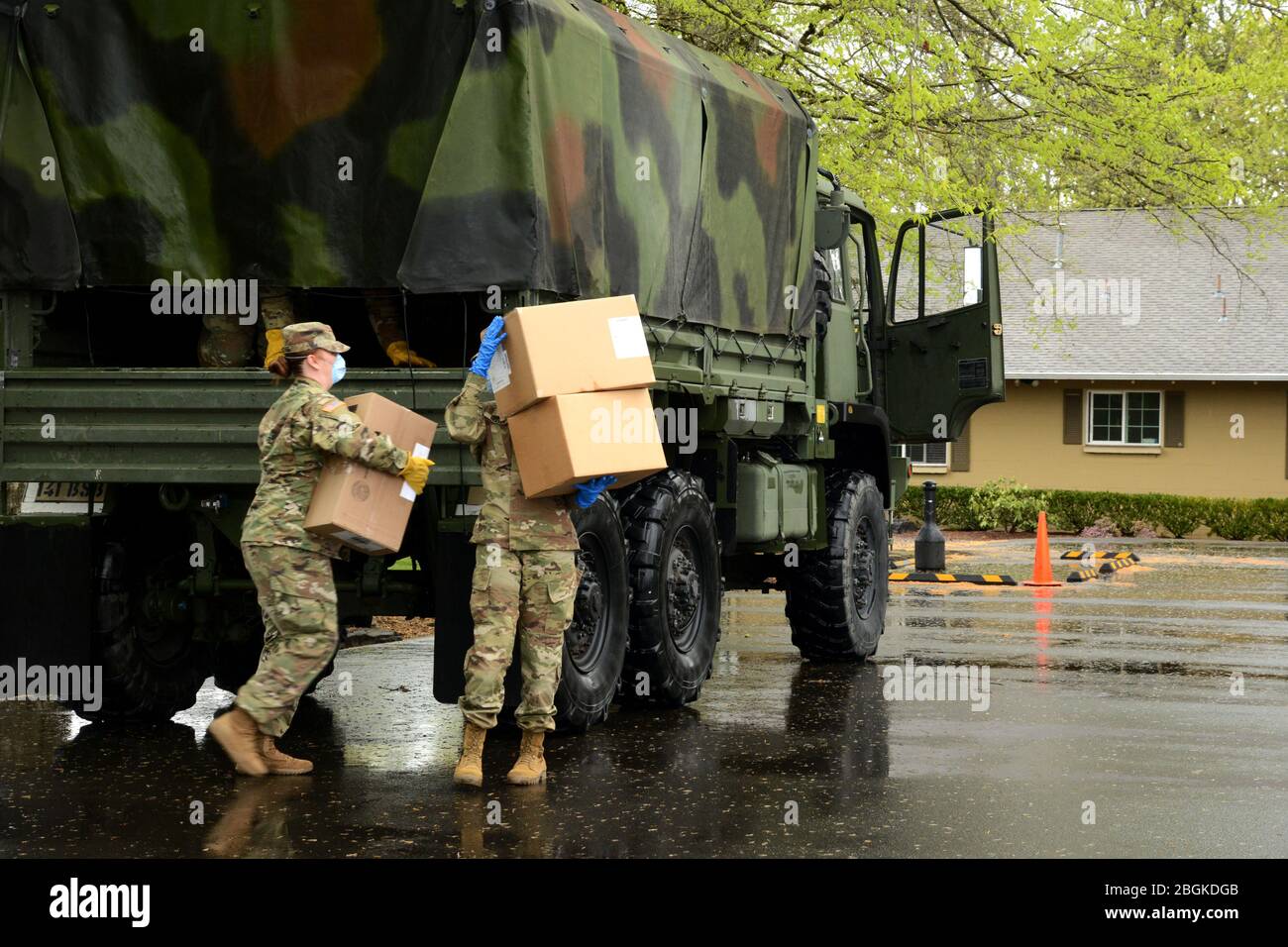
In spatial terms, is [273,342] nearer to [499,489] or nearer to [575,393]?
[499,489]

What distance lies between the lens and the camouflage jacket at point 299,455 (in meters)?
8.10

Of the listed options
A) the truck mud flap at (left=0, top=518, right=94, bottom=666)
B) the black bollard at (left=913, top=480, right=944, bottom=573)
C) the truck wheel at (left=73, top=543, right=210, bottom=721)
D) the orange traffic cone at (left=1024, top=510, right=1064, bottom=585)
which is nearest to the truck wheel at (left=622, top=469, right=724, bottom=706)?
the truck wheel at (left=73, top=543, right=210, bottom=721)

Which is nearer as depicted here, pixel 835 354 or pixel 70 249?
pixel 70 249

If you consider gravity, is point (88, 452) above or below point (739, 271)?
below

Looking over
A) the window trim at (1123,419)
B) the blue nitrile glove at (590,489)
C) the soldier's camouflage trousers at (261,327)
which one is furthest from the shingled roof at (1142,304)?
the blue nitrile glove at (590,489)

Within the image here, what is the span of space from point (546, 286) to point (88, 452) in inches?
90.2


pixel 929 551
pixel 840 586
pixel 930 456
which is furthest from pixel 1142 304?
pixel 840 586

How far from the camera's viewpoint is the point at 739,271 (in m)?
11.1

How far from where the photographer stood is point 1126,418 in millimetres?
34156

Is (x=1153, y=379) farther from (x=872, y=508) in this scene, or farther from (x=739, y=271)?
(x=739, y=271)

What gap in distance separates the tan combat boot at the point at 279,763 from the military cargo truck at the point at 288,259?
2.39 feet

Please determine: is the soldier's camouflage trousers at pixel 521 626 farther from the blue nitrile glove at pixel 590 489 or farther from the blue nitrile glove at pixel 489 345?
the blue nitrile glove at pixel 489 345
